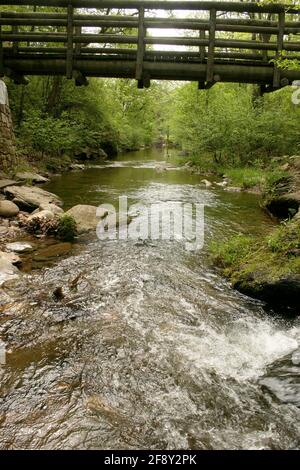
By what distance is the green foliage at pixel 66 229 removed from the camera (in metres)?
7.98

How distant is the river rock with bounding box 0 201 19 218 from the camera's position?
8.95 metres

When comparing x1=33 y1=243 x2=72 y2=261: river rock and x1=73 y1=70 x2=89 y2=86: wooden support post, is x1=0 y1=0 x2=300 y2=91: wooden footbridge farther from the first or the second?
x1=33 y1=243 x2=72 y2=261: river rock

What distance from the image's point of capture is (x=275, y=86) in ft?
31.2

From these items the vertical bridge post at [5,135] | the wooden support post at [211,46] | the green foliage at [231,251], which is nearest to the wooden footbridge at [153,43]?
the wooden support post at [211,46]

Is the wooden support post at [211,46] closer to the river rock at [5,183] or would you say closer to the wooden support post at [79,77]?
the wooden support post at [79,77]

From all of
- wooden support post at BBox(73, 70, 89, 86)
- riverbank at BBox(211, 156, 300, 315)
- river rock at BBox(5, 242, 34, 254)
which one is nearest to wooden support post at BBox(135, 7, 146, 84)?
wooden support post at BBox(73, 70, 89, 86)

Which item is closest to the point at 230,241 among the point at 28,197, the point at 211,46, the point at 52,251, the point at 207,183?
the point at 52,251

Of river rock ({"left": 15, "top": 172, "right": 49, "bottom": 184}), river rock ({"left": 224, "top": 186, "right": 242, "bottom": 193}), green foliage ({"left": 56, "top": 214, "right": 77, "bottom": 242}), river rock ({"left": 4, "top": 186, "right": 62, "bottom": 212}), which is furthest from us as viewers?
river rock ({"left": 224, "top": 186, "right": 242, "bottom": 193})

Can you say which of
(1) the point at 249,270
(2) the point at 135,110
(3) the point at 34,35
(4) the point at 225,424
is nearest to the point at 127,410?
(4) the point at 225,424

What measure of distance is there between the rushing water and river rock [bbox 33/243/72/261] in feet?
1.22

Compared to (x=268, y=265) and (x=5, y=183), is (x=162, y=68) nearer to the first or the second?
(x=5, y=183)

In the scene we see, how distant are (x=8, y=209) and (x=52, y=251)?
2.62 meters
